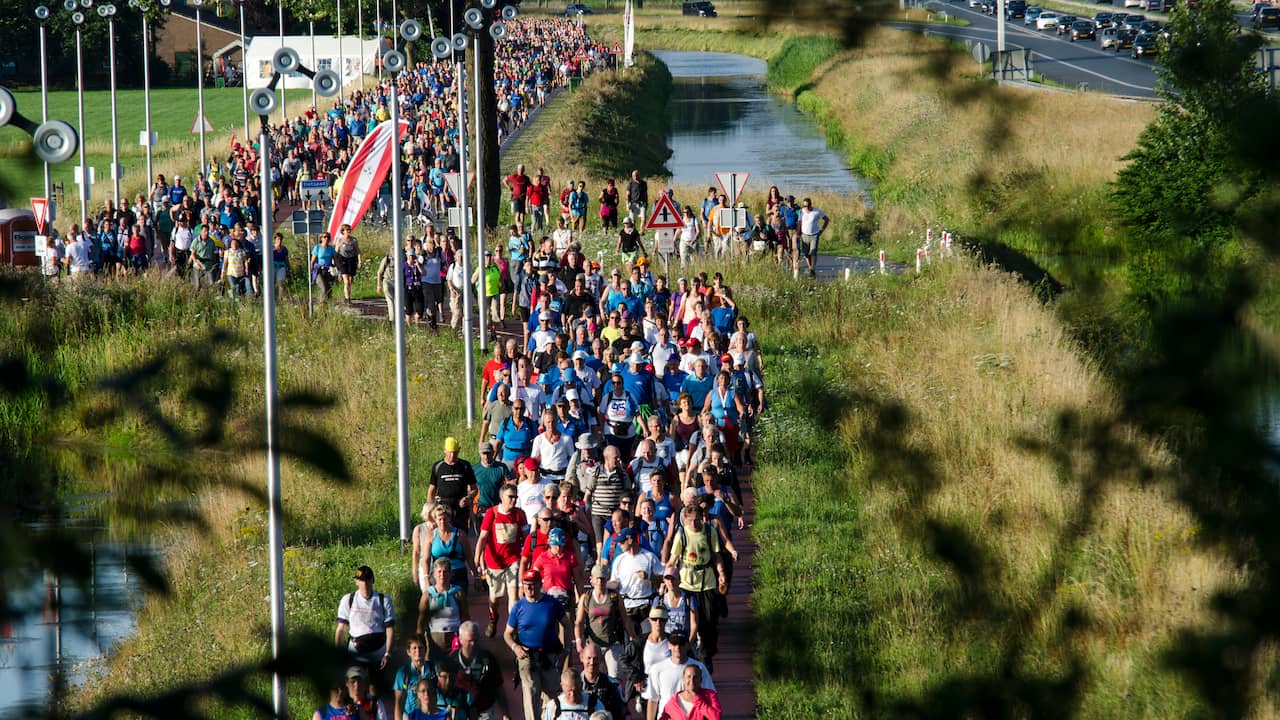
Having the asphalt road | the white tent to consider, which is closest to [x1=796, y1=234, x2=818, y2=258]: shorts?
the asphalt road

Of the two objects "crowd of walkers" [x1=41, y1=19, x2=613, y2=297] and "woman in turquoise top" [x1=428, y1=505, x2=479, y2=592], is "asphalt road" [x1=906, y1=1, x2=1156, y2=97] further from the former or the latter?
"woman in turquoise top" [x1=428, y1=505, x2=479, y2=592]

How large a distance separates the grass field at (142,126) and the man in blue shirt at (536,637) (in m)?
16.5

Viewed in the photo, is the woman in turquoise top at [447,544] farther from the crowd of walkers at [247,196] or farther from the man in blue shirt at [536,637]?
the crowd of walkers at [247,196]

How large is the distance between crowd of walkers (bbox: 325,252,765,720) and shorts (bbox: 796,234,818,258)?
36.8ft

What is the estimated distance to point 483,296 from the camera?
26.6 metres

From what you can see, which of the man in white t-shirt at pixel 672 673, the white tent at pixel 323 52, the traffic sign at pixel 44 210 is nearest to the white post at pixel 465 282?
the traffic sign at pixel 44 210

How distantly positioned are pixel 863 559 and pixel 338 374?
453 inches

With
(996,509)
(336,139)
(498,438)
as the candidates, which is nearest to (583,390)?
(498,438)

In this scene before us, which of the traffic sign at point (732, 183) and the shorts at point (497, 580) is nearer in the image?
the shorts at point (497, 580)

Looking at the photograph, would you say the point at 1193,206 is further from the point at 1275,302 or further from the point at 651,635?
the point at 651,635

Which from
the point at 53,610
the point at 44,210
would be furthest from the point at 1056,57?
the point at 44,210

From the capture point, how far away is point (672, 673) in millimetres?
11602

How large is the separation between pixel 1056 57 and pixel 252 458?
3.09 metres

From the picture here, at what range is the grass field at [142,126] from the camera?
5088 cm
